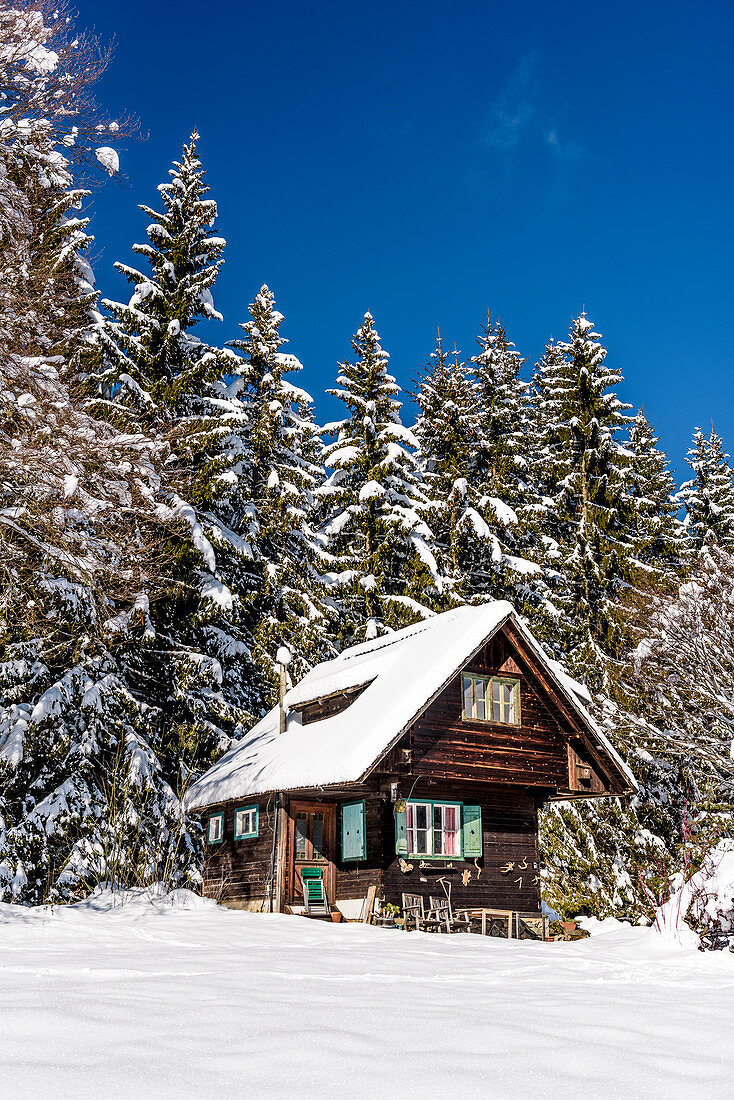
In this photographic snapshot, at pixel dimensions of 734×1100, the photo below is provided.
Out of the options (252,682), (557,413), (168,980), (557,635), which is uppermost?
(557,413)

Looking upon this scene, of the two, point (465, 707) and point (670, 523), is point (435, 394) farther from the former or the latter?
point (465, 707)

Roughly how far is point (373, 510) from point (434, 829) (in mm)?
12734

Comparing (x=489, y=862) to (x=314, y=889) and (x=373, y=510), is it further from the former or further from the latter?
(x=373, y=510)

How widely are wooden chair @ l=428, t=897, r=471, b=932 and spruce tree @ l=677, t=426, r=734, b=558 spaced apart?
21026 millimetres

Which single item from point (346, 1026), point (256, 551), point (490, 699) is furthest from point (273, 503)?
Answer: point (346, 1026)

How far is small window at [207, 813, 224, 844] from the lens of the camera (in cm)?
2489

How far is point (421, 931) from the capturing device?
19469 millimetres

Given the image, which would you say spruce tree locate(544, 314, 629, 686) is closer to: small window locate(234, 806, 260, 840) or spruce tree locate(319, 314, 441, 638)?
spruce tree locate(319, 314, 441, 638)

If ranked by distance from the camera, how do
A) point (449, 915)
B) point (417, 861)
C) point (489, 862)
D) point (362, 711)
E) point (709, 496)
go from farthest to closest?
1. point (709, 496)
2. point (489, 862)
3. point (362, 711)
4. point (417, 861)
5. point (449, 915)

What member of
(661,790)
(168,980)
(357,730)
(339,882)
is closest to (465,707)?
(357,730)

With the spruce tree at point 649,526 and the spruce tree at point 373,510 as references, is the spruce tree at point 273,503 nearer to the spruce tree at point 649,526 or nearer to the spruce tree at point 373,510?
the spruce tree at point 373,510

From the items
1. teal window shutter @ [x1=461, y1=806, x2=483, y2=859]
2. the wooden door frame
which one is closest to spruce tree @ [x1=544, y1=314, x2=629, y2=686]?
teal window shutter @ [x1=461, y1=806, x2=483, y2=859]

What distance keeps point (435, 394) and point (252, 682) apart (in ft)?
44.9

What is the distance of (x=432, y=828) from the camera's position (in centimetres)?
2162
